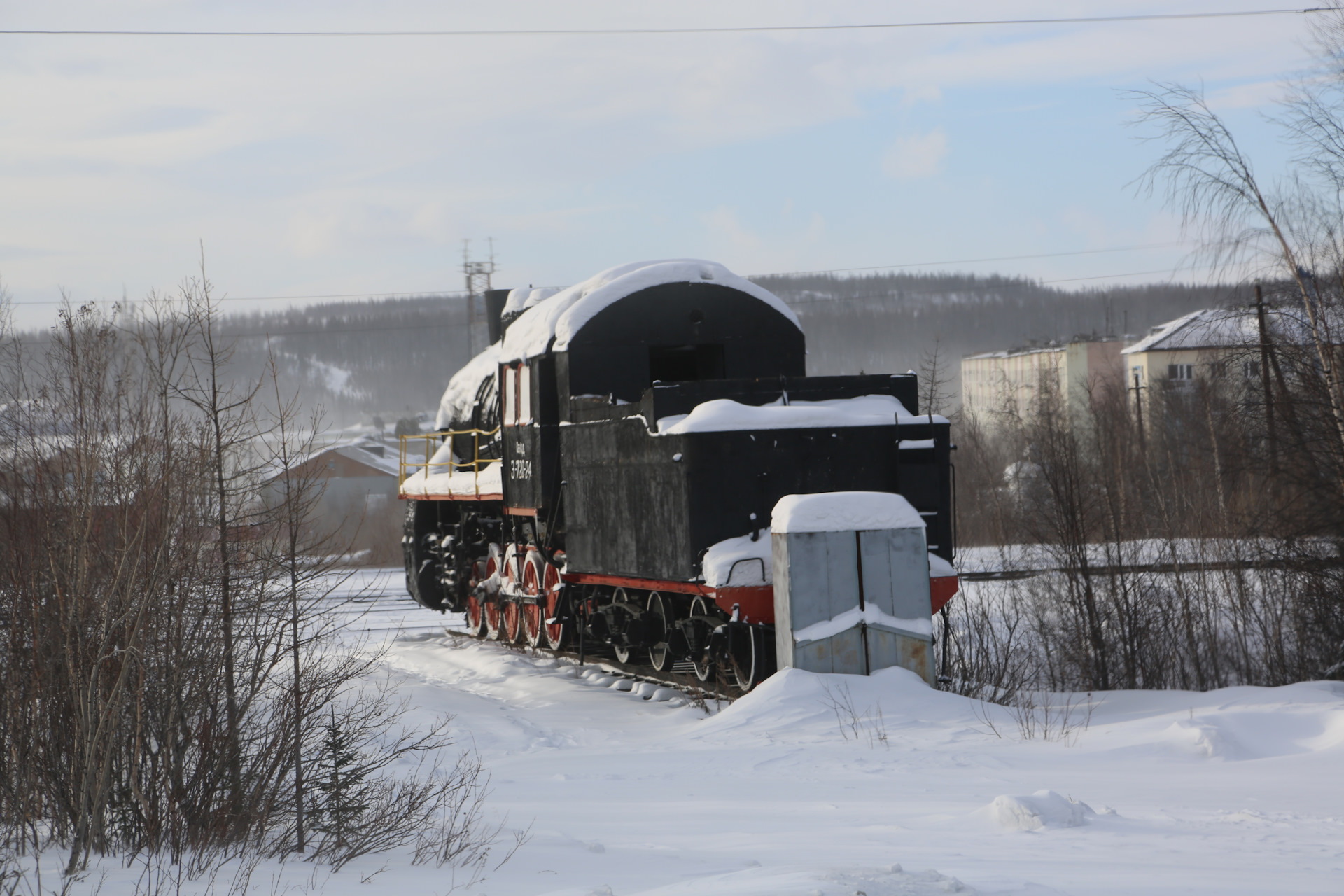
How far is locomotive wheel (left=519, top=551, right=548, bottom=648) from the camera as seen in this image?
15453 mm

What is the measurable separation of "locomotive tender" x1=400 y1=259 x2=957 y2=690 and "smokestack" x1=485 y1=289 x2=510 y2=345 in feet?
3.58

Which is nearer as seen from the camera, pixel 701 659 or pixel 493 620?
pixel 701 659

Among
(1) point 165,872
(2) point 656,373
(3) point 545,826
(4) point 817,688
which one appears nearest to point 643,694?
(4) point 817,688

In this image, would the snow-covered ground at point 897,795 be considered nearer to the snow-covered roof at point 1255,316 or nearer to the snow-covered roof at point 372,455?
the snow-covered roof at point 1255,316

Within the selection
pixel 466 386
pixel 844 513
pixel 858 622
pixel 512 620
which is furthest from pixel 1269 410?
pixel 466 386

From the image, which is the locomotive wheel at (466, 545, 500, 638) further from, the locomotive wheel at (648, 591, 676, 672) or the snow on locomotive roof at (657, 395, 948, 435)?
the snow on locomotive roof at (657, 395, 948, 435)

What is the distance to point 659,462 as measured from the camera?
1166cm

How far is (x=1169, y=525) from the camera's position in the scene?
1619 centimetres

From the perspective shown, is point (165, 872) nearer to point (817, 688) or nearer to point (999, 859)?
point (999, 859)

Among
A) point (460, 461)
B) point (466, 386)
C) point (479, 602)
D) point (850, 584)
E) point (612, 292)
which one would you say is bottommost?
point (479, 602)

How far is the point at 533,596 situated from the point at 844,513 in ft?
20.4

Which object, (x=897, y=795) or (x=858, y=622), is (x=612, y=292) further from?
(x=897, y=795)

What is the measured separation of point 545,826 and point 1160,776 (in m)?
3.90

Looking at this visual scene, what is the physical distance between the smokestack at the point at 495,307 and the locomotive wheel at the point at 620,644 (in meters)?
6.87
